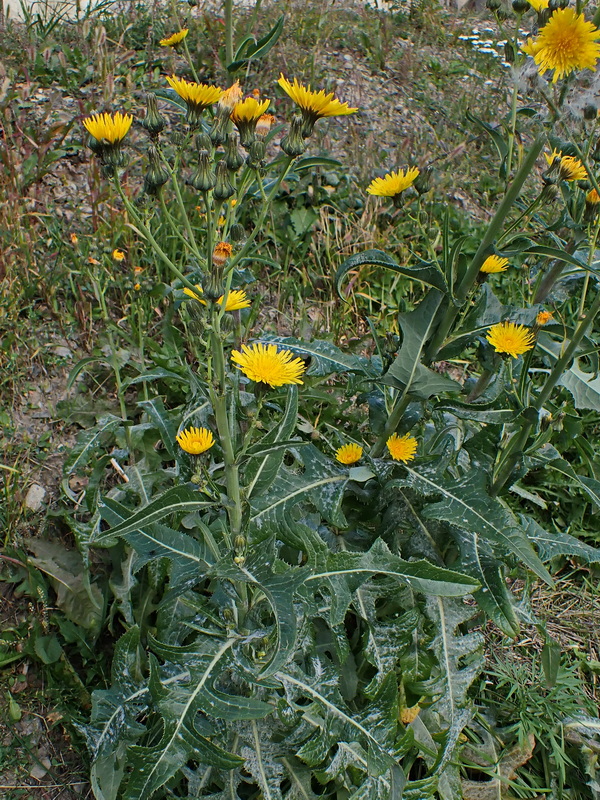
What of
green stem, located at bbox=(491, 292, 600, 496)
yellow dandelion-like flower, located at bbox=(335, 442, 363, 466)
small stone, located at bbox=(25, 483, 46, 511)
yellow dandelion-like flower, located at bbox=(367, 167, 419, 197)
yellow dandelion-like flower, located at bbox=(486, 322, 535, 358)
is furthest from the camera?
small stone, located at bbox=(25, 483, 46, 511)

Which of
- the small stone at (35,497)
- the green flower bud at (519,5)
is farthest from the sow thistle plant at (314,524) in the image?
the small stone at (35,497)

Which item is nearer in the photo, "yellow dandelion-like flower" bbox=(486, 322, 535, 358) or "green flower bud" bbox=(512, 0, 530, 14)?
"green flower bud" bbox=(512, 0, 530, 14)

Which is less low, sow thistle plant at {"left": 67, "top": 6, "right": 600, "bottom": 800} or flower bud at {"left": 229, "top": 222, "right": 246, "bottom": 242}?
flower bud at {"left": 229, "top": 222, "right": 246, "bottom": 242}

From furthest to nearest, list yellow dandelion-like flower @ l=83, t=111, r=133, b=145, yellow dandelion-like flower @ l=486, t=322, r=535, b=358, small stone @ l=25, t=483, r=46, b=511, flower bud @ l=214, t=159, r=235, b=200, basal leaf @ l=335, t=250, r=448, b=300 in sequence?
small stone @ l=25, t=483, r=46, b=511, yellow dandelion-like flower @ l=486, t=322, r=535, b=358, basal leaf @ l=335, t=250, r=448, b=300, flower bud @ l=214, t=159, r=235, b=200, yellow dandelion-like flower @ l=83, t=111, r=133, b=145

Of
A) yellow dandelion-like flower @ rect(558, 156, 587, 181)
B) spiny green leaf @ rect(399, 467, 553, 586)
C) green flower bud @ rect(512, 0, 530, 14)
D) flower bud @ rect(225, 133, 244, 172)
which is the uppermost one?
green flower bud @ rect(512, 0, 530, 14)

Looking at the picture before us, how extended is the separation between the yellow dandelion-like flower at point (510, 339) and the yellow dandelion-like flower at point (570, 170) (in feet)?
1.48

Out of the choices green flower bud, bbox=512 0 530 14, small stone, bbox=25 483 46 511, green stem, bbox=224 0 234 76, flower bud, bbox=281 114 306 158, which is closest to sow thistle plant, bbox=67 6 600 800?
flower bud, bbox=281 114 306 158

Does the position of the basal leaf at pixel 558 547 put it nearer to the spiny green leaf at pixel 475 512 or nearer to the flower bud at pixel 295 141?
the spiny green leaf at pixel 475 512

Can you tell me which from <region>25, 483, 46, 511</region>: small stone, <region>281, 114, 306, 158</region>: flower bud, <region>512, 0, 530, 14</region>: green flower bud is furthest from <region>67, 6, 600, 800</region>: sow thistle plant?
<region>25, 483, 46, 511</region>: small stone

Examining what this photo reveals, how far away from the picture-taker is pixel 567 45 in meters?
1.48

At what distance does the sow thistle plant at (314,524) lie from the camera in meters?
1.62

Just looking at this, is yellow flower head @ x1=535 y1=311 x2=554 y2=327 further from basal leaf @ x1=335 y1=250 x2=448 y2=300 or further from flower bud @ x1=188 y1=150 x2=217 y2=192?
flower bud @ x1=188 y1=150 x2=217 y2=192

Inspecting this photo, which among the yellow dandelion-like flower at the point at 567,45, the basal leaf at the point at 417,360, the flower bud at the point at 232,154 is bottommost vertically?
the basal leaf at the point at 417,360

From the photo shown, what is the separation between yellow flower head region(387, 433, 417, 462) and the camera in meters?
2.07
